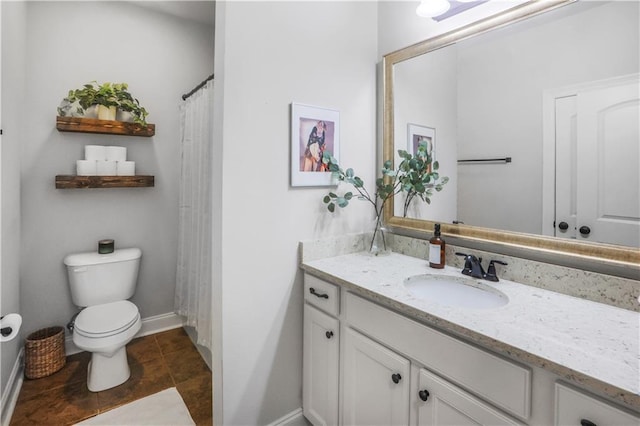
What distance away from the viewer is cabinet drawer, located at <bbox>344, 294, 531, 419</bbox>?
0.82 m

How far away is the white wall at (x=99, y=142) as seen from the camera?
7.07 ft

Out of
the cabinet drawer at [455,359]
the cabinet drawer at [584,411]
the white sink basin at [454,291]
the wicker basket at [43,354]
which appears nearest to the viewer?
the cabinet drawer at [584,411]

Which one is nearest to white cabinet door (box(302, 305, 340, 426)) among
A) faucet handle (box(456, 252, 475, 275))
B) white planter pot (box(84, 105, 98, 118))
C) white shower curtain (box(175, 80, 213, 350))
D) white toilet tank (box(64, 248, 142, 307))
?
faucet handle (box(456, 252, 475, 275))

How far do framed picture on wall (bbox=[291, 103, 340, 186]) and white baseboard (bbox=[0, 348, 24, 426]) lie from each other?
1894mm

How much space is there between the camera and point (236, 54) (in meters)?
1.39

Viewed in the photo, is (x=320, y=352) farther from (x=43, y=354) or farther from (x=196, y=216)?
(x=43, y=354)

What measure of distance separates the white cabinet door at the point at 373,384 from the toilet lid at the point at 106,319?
141cm

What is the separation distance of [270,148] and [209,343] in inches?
50.8

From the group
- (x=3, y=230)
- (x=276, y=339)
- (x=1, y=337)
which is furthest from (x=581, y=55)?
(x=3, y=230)

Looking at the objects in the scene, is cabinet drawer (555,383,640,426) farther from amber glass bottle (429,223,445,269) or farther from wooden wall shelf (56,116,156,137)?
wooden wall shelf (56,116,156,137)

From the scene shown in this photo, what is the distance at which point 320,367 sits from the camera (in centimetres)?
151

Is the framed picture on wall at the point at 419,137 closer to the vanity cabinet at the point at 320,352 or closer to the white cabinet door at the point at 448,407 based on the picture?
the vanity cabinet at the point at 320,352

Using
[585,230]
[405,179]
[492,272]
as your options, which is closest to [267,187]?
[405,179]

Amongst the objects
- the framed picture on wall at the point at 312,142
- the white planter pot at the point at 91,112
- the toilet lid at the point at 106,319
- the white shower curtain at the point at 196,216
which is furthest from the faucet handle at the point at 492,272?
the white planter pot at the point at 91,112
